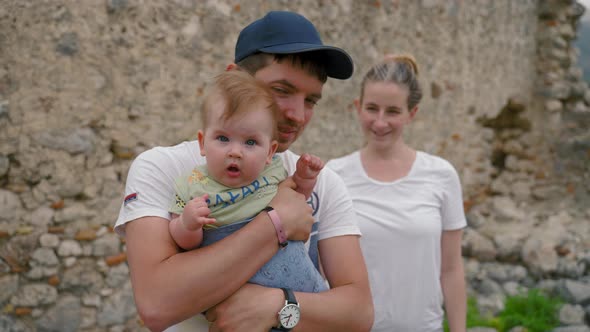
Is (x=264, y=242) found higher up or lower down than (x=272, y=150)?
lower down

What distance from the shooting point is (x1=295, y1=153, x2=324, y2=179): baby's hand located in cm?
144

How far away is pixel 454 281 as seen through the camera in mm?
2410

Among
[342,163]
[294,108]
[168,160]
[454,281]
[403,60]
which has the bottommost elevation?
[454,281]

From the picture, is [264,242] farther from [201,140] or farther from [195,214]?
[201,140]

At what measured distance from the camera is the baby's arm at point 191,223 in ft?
4.04

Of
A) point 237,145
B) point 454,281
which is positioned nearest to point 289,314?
point 237,145

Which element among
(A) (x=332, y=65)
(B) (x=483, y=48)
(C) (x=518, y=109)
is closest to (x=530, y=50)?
(C) (x=518, y=109)

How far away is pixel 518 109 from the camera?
288 inches

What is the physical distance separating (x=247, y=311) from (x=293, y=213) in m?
0.27

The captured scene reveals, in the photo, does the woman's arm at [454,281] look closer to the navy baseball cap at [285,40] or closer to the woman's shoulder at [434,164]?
the woman's shoulder at [434,164]

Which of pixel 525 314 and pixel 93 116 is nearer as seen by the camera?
pixel 93 116

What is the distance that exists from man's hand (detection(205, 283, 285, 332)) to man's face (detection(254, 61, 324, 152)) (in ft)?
1.53

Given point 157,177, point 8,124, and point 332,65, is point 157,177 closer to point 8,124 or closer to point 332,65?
point 332,65

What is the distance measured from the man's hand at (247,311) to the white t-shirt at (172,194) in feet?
0.31
